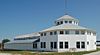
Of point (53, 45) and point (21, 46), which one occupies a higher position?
point (53, 45)

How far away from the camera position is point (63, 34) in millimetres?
48031

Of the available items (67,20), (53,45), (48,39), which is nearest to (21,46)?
(48,39)

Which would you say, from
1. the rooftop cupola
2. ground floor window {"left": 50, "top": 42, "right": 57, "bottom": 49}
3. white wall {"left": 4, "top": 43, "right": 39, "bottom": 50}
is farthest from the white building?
white wall {"left": 4, "top": 43, "right": 39, "bottom": 50}

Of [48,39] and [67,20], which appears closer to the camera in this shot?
[48,39]

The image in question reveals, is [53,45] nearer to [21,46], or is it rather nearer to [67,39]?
[67,39]

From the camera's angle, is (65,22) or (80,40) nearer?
(80,40)

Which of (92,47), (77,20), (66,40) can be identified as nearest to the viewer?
(66,40)

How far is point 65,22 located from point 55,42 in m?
8.83

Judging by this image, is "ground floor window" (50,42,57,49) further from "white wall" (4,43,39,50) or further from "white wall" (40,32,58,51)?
"white wall" (4,43,39,50)

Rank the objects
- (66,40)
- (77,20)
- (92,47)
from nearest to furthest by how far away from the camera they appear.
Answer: (66,40) → (92,47) → (77,20)

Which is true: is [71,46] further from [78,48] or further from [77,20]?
[77,20]

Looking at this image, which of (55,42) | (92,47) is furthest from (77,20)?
(55,42)

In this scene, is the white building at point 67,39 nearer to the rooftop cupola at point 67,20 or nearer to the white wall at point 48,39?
the white wall at point 48,39

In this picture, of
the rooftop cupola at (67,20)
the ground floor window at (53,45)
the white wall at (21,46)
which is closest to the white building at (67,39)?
the ground floor window at (53,45)
